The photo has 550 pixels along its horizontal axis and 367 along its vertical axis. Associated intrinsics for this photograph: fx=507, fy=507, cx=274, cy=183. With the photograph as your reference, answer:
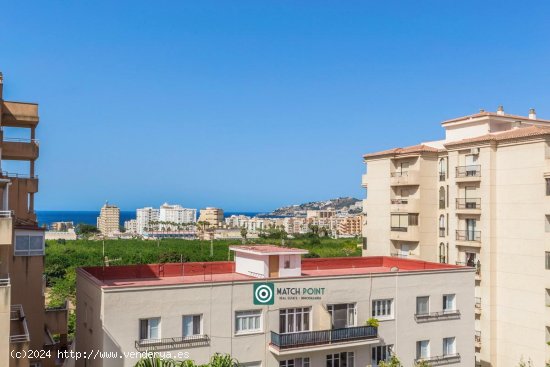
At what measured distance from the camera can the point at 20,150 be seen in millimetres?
28500

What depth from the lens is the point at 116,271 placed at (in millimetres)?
26000

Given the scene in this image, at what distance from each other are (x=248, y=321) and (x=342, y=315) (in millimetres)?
4927

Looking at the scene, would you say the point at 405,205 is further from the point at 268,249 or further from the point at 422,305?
the point at 268,249

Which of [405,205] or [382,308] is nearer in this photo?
[382,308]

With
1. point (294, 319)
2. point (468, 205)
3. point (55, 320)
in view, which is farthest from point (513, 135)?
point (55, 320)

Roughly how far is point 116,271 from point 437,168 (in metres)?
26.4

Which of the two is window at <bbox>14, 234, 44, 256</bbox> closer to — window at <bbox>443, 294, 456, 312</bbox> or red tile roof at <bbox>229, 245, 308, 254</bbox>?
red tile roof at <bbox>229, 245, 308, 254</bbox>

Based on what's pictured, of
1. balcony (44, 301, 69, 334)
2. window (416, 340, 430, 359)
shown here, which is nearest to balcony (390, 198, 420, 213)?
window (416, 340, 430, 359)

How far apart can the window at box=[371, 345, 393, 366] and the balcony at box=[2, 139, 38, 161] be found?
21486 mm

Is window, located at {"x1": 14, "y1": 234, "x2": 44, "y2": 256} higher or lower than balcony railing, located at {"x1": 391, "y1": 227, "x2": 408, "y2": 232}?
lower

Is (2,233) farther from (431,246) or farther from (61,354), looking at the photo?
(431,246)

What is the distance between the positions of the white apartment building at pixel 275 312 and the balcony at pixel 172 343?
0.04m

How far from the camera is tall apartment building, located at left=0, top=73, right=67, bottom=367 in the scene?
57.5ft

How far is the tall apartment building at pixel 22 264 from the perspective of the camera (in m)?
17.5
